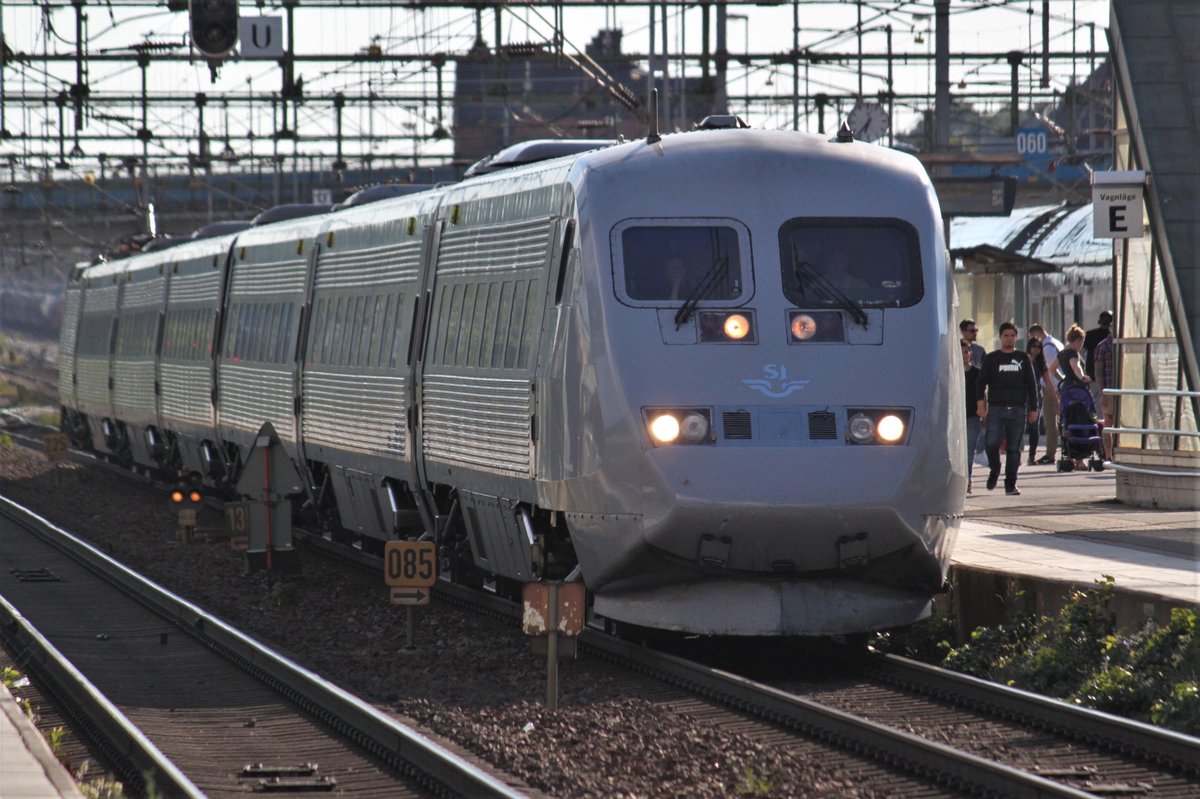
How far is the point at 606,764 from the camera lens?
9.12 metres

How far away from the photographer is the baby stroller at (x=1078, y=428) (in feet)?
74.4

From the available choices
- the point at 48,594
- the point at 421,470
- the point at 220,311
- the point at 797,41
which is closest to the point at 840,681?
the point at 421,470

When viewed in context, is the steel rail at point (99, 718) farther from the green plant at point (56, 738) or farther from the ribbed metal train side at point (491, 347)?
the ribbed metal train side at point (491, 347)

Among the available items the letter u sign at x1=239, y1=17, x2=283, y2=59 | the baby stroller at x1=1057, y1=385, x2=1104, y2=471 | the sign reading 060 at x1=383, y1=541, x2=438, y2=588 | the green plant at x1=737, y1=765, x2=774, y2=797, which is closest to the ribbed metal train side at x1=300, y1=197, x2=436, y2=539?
the sign reading 060 at x1=383, y1=541, x2=438, y2=588

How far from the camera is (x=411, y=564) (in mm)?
13227

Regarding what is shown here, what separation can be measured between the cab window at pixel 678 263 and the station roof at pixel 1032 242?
18.0 metres

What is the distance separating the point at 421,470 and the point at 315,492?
15.7ft

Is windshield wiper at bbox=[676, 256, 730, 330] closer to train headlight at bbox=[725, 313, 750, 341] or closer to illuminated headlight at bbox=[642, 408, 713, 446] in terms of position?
train headlight at bbox=[725, 313, 750, 341]

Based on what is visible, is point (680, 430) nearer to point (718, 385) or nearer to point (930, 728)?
point (718, 385)

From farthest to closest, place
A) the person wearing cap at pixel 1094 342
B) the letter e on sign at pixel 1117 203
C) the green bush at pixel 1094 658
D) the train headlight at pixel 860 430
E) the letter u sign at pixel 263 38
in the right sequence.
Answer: the letter u sign at pixel 263 38 < the person wearing cap at pixel 1094 342 < the letter e on sign at pixel 1117 203 < the train headlight at pixel 860 430 < the green bush at pixel 1094 658

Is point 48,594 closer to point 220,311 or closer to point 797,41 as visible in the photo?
point 220,311

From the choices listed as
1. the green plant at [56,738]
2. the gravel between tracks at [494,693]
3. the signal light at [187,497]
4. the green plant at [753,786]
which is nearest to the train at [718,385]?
the gravel between tracks at [494,693]

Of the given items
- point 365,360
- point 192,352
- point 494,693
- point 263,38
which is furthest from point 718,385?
point 192,352

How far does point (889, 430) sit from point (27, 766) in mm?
5108
